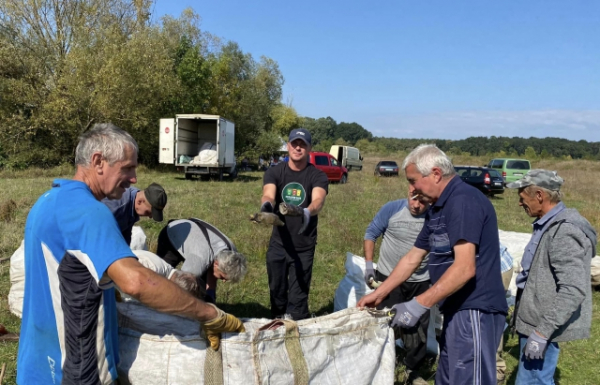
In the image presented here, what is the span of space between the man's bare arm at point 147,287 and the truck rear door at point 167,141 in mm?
Result: 16565

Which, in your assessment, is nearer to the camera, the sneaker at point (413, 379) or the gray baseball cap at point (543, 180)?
the gray baseball cap at point (543, 180)

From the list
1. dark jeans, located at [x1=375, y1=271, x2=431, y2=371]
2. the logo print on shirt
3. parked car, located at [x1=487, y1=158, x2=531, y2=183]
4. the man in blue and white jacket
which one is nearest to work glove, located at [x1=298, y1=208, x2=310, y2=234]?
the logo print on shirt

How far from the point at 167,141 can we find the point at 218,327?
16706 millimetres

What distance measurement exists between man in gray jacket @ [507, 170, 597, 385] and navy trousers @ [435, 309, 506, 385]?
42cm

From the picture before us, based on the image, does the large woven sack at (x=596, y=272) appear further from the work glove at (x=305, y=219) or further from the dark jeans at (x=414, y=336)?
the work glove at (x=305, y=219)

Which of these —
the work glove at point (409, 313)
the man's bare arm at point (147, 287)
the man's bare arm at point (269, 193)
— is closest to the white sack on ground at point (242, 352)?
the work glove at point (409, 313)

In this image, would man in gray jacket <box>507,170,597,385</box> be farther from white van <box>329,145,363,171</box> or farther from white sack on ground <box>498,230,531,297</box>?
white van <box>329,145,363,171</box>

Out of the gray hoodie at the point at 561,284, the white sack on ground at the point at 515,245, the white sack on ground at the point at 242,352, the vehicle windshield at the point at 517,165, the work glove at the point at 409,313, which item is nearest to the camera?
the white sack on ground at the point at 242,352

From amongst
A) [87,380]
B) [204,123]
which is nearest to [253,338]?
[87,380]

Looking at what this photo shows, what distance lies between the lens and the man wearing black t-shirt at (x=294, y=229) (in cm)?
348

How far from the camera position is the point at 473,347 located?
2.15 meters

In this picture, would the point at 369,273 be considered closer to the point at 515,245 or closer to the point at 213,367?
the point at 213,367

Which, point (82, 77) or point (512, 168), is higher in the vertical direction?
point (82, 77)

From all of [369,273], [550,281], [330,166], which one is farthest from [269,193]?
[330,166]
